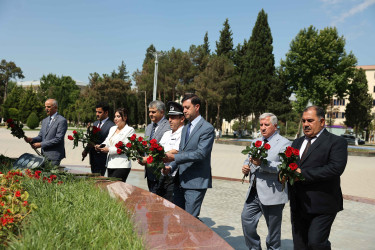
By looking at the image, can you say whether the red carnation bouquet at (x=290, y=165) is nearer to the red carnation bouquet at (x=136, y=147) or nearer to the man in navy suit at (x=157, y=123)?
the red carnation bouquet at (x=136, y=147)

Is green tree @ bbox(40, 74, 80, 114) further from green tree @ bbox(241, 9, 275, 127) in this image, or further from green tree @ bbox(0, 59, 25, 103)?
green tree @ bbox(241, 9, 275, 127)

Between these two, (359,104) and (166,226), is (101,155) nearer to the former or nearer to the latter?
(166,226)

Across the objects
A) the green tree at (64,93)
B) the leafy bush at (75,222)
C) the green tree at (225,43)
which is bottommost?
the leafy bush at (75,222)

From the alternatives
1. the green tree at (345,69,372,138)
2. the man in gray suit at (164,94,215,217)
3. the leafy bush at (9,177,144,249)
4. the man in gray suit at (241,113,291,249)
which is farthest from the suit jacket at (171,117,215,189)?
the green tree at (345,69,372,138)

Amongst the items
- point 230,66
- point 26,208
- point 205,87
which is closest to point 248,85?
point 230,66

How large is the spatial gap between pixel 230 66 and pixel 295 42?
30.9 ft

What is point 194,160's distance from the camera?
439 centimetres

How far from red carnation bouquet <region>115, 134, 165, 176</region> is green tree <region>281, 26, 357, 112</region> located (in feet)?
150

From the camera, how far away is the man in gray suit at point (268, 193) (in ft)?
14.1

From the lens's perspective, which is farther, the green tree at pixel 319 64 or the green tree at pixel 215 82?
the green tree at pixel 215 82

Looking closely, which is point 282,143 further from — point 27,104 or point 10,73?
point 10,73

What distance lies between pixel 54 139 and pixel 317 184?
4702 mm

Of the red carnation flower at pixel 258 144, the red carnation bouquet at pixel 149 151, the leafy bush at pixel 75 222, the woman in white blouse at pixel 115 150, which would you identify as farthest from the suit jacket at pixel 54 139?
the red carnation flower at pixel 258 144

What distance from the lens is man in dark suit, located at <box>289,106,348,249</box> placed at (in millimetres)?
3730
